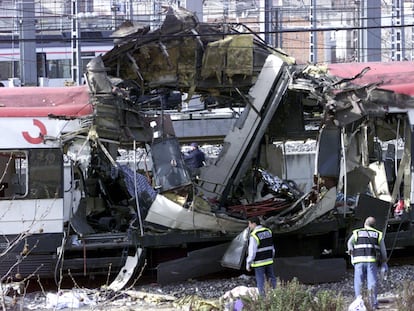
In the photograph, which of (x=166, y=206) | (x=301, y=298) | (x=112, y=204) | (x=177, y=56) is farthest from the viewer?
(x=112, y=204)

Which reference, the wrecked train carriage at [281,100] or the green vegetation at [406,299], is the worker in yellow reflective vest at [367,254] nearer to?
the green vegetation at [406,299]

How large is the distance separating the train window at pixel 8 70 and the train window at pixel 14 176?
22.8 metres

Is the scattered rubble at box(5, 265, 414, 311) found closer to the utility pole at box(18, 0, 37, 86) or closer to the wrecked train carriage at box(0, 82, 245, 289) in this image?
the wrecked train carriage at box(0, 82, 245, 289)

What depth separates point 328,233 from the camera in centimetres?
1235

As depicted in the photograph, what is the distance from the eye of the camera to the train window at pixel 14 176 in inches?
469

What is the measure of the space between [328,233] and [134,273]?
3532 millimetres

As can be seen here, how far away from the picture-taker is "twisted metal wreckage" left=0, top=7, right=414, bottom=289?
37.2 ft

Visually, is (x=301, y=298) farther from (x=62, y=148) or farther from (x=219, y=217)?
(x=62, y=148)

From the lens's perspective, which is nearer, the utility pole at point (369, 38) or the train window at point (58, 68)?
the utility pole at point (369, 38)

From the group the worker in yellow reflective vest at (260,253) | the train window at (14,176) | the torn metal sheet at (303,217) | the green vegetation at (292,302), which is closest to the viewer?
the green vegetation at (292,302)

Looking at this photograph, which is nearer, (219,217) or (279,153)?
(219,217)

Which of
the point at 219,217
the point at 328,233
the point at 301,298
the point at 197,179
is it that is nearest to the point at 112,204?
the point at 197,179

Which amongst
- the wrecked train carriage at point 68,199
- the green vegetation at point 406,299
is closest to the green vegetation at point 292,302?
the green vegetation at point 406,299

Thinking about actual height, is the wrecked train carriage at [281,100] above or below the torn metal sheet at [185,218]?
above
